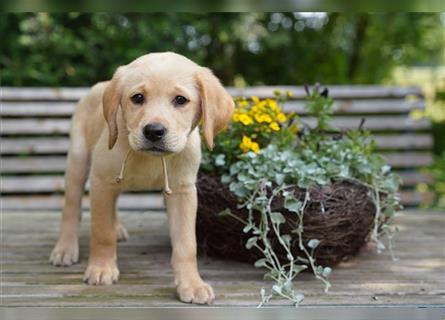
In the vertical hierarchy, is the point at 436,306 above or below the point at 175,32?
below

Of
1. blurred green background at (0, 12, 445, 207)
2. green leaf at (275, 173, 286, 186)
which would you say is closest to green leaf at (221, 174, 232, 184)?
green leaf at (275, 173, 286, 186)

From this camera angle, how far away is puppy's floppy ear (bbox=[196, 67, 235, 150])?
7.64 ft

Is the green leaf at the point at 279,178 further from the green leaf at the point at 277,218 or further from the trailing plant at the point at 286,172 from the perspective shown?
the green leaf at the point at 277,218

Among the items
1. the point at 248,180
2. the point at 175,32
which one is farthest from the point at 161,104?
the point at 175,32

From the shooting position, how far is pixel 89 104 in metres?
3.03

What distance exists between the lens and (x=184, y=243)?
254cm

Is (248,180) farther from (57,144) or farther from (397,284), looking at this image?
(57,144)

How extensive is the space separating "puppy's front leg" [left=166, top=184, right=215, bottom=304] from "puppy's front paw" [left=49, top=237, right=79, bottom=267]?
590mm

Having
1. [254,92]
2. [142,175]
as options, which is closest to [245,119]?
[142,175]

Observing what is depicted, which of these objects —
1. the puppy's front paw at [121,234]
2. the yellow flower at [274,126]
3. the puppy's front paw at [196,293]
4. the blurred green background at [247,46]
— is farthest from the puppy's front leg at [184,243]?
the blurred green background at [247,46]

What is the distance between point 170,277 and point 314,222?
66 centimetres

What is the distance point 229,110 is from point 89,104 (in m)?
0.91

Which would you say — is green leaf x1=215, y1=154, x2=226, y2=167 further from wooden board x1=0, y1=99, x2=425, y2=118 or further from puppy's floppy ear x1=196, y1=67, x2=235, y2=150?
wooden board x1=0, y1=99, x2=425, y2=118

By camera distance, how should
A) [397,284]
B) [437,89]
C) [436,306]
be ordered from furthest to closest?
1. [437,89]
2. [397,284]
3. [436,306]
